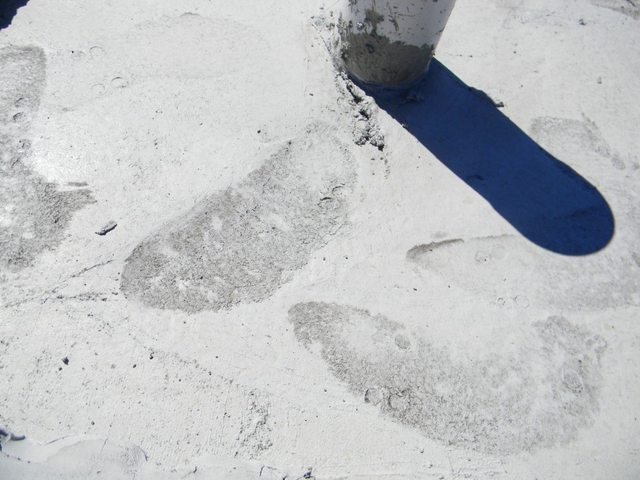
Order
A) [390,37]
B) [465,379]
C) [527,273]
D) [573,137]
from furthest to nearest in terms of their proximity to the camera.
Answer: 1. [573,137]
2. [390,37]
3. [527,273]
4. [465,379]

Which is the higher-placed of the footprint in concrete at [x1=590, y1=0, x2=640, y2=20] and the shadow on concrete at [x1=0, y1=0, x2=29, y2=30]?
the footprint in concrete at [x1=590, y1=0, x2=640, y2=20]

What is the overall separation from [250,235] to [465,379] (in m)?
1.47

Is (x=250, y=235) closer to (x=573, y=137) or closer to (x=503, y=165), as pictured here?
(x=503, y=165)

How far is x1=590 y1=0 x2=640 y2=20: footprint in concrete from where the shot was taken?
15.0ft

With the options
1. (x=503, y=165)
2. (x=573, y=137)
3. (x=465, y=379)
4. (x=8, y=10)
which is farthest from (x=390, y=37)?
(x=8, y=10)

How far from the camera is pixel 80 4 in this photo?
162 inches

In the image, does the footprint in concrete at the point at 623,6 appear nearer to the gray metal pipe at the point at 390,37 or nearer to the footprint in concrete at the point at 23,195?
the gray metal pipe at the point at 390,37

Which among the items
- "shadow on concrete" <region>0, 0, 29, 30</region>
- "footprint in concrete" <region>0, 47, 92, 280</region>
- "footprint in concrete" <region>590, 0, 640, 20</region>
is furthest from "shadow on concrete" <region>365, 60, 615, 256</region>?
"shadow on concrete" <region>0, 0, 29, 30</region>

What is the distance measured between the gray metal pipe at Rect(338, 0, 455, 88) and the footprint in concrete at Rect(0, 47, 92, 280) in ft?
6.80

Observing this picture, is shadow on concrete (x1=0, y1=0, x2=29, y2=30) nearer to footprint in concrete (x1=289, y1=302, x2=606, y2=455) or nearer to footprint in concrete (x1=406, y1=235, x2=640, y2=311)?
footprint in concrete (x1=289, y1=302, x2=606, y2=455)

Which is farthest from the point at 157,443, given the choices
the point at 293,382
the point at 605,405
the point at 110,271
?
the point at 605,405

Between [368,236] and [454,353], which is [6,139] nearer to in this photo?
[368,236]

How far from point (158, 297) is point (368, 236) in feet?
4.22

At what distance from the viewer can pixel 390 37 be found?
142 inches
